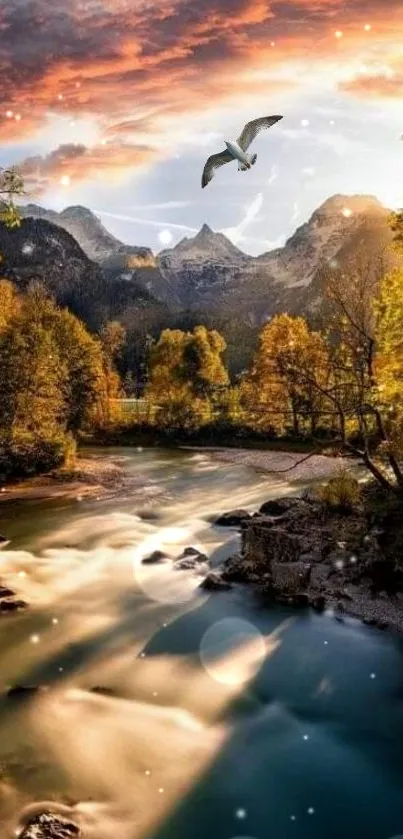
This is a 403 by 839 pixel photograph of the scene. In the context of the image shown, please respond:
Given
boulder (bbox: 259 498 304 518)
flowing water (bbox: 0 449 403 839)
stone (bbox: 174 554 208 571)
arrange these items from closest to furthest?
flowing water (bbox: 0 449 403 839)
stone (bbox: 174 554 208 571)
boulder (bbox: 259 498 304 518)

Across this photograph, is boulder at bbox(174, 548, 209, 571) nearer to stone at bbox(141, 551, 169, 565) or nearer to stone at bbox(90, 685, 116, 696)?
stone at bbox(141, 551, 169, 565)

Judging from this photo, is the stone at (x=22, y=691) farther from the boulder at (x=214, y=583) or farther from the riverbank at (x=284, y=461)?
the riverbank at (x=284, y=461)

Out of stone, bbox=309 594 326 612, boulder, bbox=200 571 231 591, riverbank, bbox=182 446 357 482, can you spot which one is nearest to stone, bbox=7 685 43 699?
boulder, bbox=200 571 231 591

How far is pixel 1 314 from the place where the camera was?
53.8m

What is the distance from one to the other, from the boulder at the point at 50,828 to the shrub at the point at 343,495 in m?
21.9

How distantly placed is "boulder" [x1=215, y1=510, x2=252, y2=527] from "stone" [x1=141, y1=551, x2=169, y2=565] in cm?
659

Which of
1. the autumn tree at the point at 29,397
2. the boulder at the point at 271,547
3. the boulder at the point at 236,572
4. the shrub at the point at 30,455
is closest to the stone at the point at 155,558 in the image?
the boulder at the point at 236,572

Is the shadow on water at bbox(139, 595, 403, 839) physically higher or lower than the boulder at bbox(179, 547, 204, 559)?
lower

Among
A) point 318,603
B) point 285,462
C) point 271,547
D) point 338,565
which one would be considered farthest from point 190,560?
point 285,462

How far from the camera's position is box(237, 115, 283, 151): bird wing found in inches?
653

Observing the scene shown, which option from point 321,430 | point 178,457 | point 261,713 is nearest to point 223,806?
point 261,713

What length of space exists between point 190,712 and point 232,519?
65.2 feet

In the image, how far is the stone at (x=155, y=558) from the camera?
29.0 m

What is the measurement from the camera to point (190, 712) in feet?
53.3
